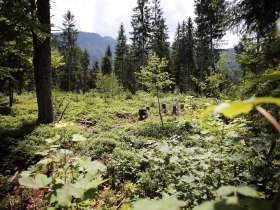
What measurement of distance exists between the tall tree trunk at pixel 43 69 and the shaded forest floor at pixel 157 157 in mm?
726

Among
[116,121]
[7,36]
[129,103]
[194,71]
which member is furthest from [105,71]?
[7,36]

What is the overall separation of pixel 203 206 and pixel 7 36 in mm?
8961

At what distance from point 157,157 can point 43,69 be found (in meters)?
7.68

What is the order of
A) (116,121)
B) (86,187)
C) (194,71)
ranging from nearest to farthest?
1. (86,187)
2. (116,121)
3. (194,71)

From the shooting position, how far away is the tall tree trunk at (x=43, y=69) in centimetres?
1027

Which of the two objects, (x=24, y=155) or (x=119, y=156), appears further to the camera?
(x=24, y=155)

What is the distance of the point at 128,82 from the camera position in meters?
49.8

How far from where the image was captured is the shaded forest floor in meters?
2.51

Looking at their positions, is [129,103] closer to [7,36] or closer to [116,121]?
[116,121]

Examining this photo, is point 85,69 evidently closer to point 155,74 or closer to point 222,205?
point 155,74

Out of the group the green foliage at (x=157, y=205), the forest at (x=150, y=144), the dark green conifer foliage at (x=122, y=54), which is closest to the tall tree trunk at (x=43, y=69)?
the forest at (x=150, y=144)

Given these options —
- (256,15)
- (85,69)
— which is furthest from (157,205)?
(85,69)

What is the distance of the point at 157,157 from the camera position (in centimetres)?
428

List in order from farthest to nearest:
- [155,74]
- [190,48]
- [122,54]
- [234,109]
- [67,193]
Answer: [122,54] → [190,48] → [155,74] → [67,193] → [234,109]
